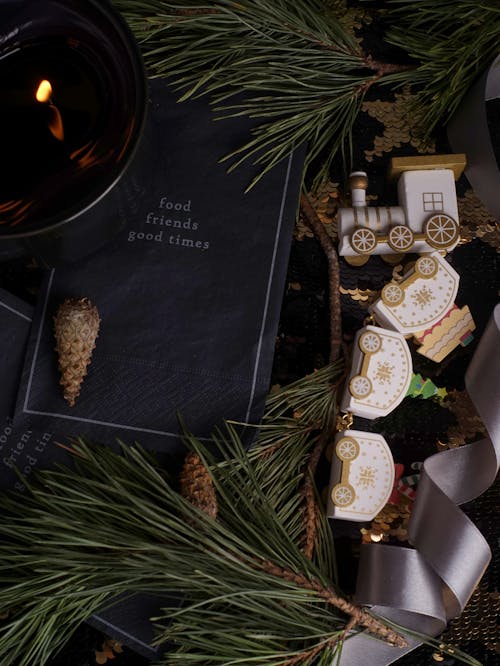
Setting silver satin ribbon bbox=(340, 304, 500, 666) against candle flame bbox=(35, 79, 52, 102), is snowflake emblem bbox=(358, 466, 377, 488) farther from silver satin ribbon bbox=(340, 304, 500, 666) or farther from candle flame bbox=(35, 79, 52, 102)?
candle flame bbox=(35, 79, 52, 102)

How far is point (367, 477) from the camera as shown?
0.55m

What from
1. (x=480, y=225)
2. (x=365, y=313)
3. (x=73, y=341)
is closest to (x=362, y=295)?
(x=365, y=313)

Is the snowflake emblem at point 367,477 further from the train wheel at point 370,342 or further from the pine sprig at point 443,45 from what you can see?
the pine sprig at point 443,45

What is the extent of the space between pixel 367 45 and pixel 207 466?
0.39 metres

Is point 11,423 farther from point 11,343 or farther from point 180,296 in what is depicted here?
point 180,296

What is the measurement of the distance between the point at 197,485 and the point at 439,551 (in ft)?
0.61

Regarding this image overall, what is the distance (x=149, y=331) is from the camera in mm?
574

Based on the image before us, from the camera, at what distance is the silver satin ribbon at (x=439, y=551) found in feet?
1.70

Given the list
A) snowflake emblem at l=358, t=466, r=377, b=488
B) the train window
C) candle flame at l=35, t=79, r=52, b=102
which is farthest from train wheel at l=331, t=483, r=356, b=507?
candle flame at l=35, t=79, r=52, b=102

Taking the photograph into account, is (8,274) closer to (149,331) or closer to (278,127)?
(149,331)

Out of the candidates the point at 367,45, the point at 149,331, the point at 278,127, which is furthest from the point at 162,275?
the point at 367,45

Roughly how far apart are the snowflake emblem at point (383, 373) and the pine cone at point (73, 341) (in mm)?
221

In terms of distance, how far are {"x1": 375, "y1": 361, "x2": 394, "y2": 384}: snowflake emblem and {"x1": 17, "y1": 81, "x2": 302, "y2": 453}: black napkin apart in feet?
0.28

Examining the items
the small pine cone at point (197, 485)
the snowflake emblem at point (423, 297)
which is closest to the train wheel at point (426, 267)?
the snowflake emblem at point (423, 297)
